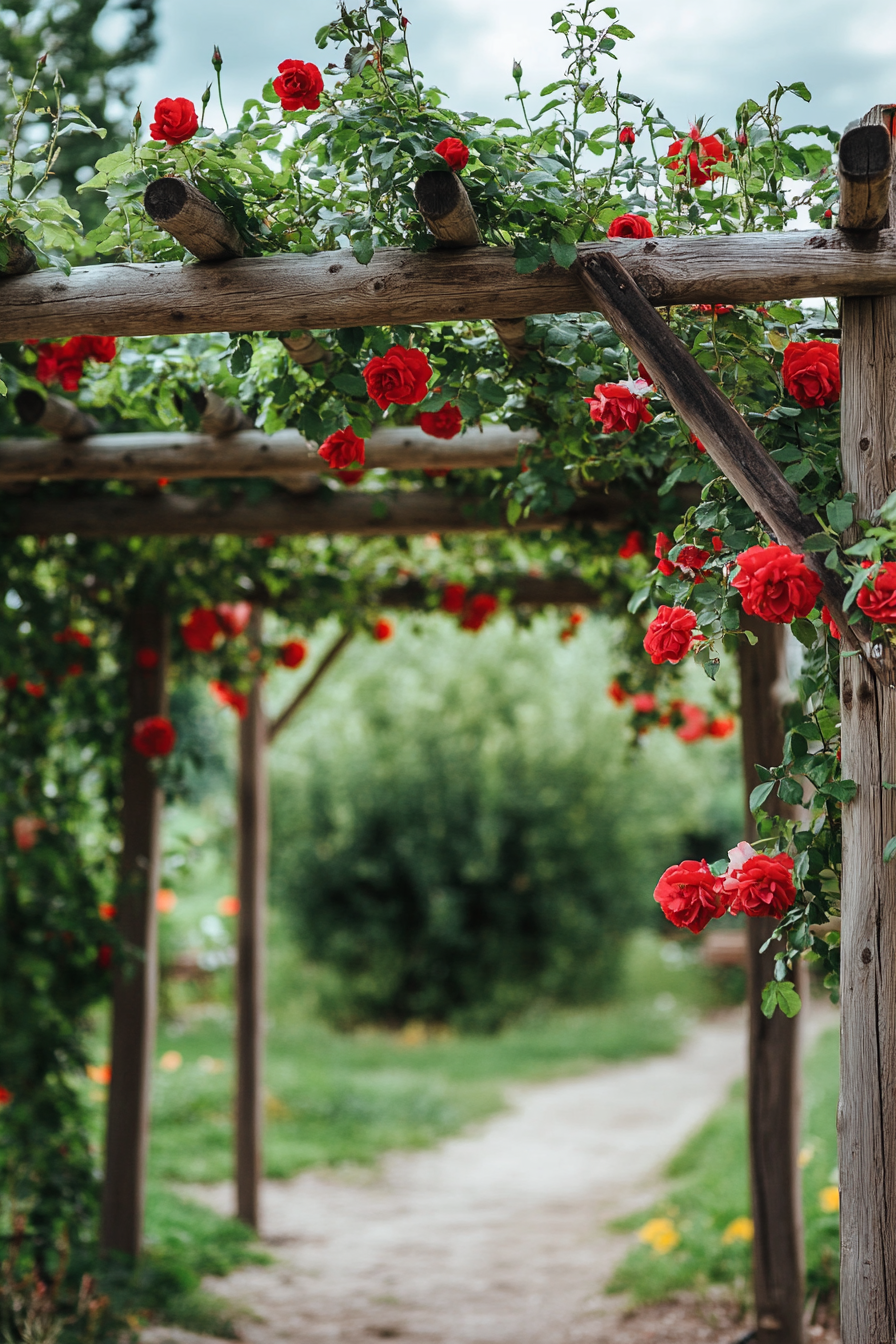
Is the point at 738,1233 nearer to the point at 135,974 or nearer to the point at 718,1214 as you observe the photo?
the point at 718,1214

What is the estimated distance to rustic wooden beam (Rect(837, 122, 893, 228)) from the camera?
53.3 inches

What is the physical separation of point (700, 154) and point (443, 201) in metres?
0.47

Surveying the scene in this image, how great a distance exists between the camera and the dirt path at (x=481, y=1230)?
330 cm

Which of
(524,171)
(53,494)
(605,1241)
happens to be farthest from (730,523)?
(605,1241)

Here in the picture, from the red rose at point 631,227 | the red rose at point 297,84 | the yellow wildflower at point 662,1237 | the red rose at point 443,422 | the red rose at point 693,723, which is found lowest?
the yellow wildflower at point 662,1237

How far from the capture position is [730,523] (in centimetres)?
154

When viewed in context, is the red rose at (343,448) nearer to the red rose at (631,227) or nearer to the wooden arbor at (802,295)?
the wooden arbor at (802,295)

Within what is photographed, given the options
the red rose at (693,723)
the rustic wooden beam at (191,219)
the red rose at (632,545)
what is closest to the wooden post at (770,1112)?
the red rose at (632,545)

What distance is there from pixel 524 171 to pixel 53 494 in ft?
6.32

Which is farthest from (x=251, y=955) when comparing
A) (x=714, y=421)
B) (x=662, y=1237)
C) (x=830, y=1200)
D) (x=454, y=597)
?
(x=714, y=421)

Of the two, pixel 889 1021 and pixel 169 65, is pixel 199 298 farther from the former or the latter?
pixel 169 65

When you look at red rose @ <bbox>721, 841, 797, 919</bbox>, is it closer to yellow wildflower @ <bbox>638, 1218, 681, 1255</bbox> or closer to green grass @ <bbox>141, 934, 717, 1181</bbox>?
yellow wildflower @ <bbox>638, 1218, 681, 1255</bbox>

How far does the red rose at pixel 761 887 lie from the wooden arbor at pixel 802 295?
3.3 inches

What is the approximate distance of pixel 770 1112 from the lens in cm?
264
